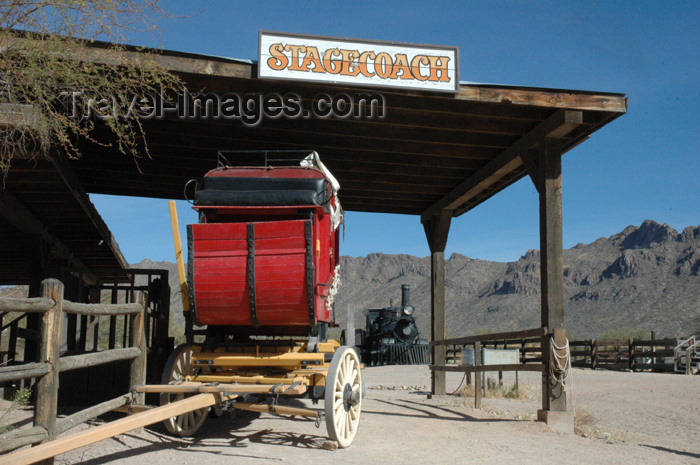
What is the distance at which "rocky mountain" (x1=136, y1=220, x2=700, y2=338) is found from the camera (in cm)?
6134

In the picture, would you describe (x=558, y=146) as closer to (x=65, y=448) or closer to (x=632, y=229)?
(x=65, y=448)

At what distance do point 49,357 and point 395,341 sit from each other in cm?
2864

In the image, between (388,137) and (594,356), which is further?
(594,356)

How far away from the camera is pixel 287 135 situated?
9.60 meters

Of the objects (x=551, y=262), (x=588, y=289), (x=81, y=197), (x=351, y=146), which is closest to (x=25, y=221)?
(x=81, y=197)

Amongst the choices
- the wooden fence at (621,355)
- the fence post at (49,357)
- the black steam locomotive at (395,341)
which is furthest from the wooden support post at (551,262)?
the black steam locomotive at (395,341)

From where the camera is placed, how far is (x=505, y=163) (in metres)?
10.1

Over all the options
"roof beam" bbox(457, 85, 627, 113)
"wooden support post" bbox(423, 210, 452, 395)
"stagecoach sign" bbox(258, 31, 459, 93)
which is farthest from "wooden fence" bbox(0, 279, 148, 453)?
"wooden support post" bbox(423, 210, 452, 395)

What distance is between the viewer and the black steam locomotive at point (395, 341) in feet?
106

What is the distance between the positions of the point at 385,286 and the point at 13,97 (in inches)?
4237

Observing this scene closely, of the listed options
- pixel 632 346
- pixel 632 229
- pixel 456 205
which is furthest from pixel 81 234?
pixel 632 229

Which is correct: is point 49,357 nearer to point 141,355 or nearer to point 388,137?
point 141,355

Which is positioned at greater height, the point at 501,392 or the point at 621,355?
the point at 621,355

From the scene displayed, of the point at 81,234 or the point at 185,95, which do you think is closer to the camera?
the point at 185,95
